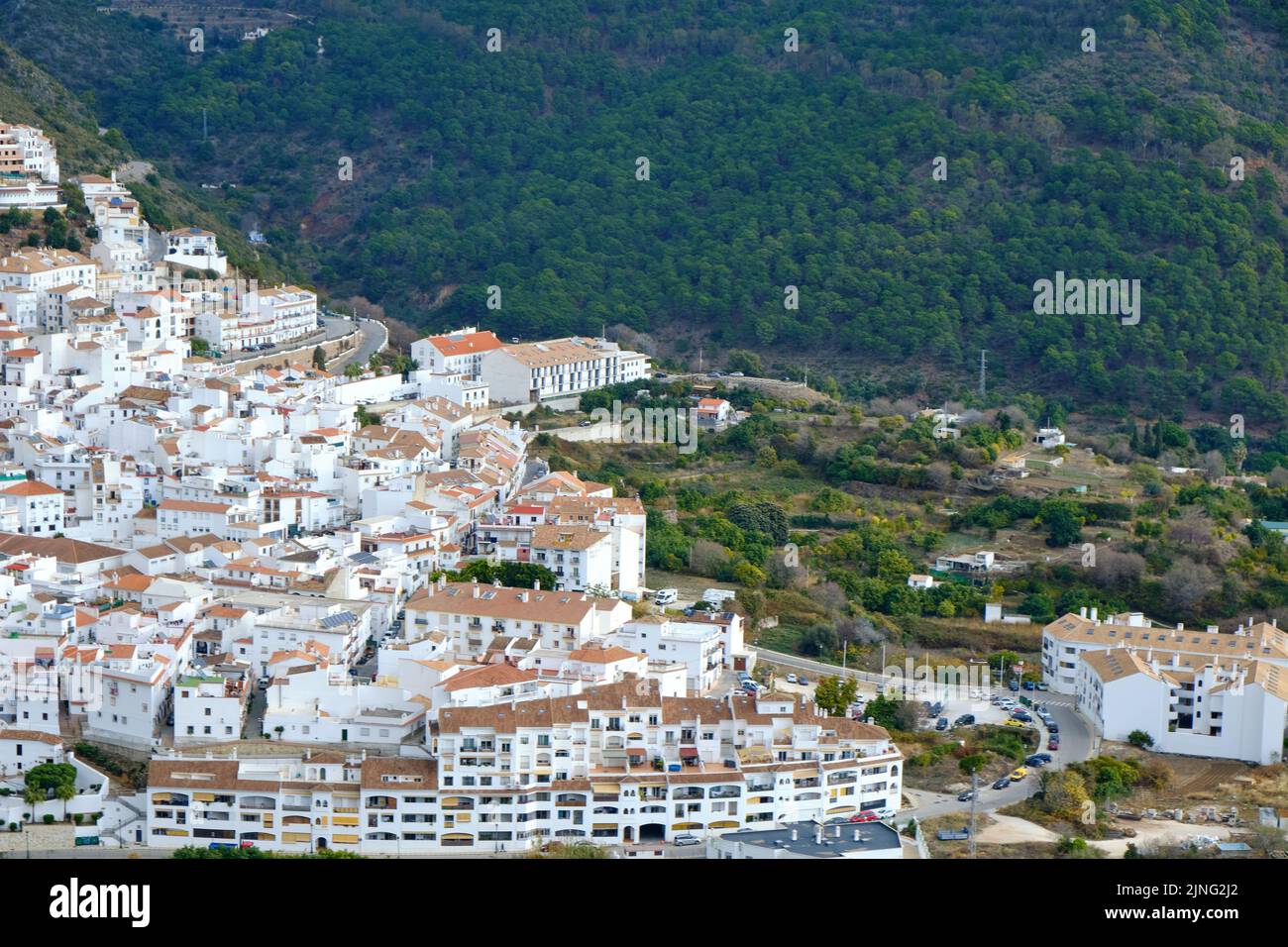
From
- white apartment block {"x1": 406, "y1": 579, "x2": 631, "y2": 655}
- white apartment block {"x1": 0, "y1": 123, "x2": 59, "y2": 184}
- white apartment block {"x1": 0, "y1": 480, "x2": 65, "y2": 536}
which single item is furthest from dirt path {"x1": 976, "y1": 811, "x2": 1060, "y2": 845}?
white apartment block {"x1": 0, "y1": 123, "x2": 59, "y2": 184}

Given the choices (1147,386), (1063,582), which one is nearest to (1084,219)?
(1147,386)

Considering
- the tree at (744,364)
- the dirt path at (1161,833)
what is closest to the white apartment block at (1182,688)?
the dirt path at (1161,833)

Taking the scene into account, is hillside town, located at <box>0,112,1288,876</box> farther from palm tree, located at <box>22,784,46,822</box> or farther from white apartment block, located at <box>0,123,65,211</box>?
white apartment block, located at <box>0,123,65,211</box>

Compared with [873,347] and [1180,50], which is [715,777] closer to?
[873,347]

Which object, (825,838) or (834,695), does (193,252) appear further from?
(825,838)

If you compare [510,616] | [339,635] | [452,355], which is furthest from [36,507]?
[452,355]

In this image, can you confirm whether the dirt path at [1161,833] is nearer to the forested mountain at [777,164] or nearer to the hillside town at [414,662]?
the hillside town at [414,662]
